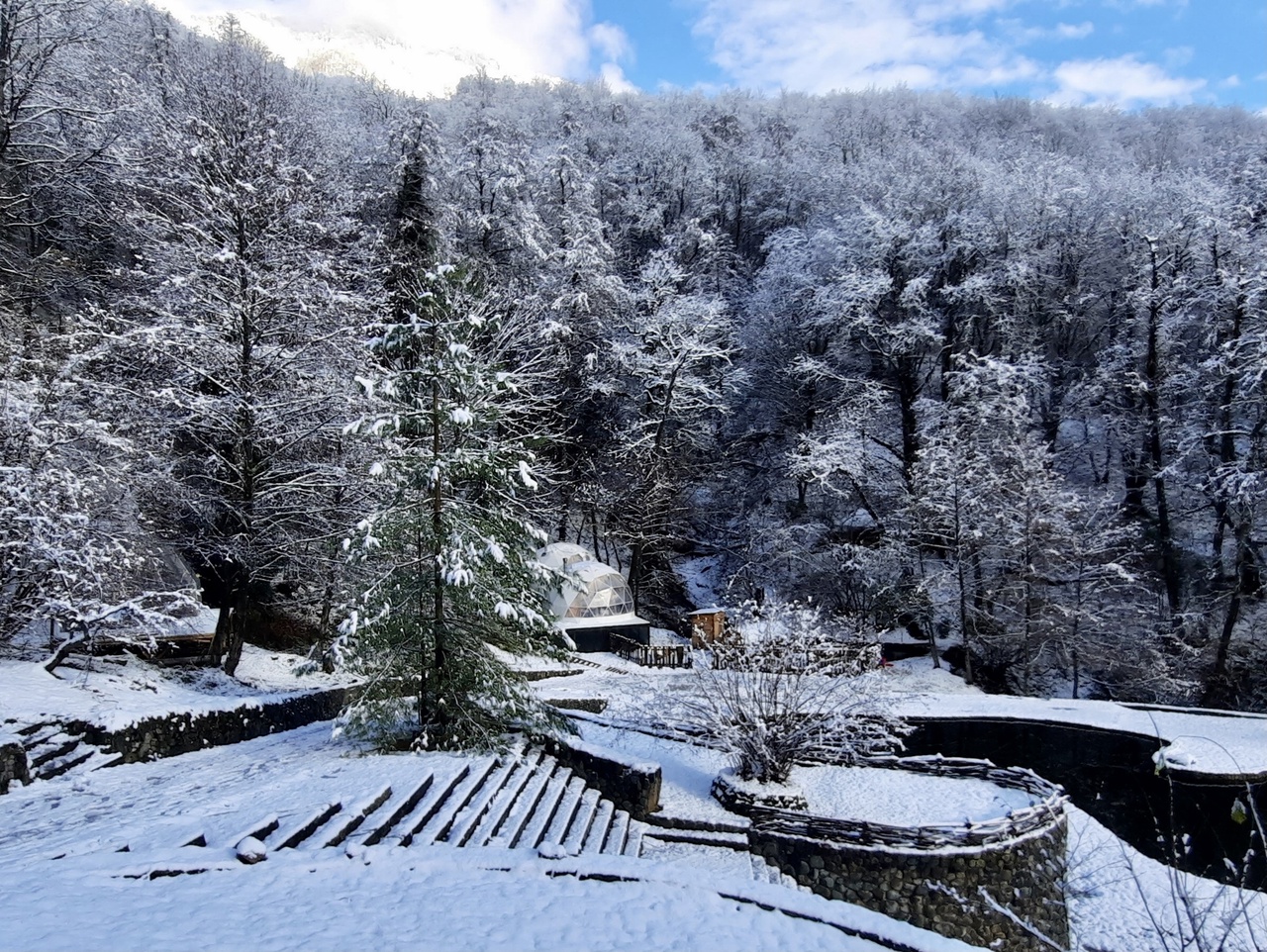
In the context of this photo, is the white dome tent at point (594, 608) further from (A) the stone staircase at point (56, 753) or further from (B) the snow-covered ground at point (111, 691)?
(A) the stone staircase at point (56, 753)

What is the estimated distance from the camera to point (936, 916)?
31.2ft

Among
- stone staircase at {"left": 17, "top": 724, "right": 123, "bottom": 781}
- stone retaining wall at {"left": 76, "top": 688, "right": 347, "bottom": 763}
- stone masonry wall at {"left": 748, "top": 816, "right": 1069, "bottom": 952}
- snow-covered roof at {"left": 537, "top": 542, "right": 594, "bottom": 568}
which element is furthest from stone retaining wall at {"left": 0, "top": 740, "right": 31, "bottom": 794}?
snow-covered roof at {"left": 537, "top": 542, "right": 594, "bottom": 568}

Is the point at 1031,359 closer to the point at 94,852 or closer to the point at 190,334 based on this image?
the point at 190,334

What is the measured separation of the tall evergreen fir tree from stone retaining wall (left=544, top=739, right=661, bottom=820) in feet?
2.21

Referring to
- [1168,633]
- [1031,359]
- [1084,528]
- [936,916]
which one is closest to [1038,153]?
[1031,359]

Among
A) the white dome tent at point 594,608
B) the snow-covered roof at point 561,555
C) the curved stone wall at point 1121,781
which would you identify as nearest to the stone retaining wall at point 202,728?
the white dome tent at point 594,608

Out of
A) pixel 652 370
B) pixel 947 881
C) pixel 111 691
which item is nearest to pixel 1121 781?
pixel 947 881

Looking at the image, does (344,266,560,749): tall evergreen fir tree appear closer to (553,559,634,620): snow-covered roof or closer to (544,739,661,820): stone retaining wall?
(544,739,661,820): stone retaining wall

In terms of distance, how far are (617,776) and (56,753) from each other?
759 cm

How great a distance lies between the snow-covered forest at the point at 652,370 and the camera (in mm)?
13555

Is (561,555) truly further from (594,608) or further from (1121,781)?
(1121,781)

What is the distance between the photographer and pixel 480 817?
8.41 metres

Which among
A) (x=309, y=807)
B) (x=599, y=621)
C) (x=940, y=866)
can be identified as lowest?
(x=940, y=866)

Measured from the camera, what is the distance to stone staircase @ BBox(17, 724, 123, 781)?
29.1 feet
